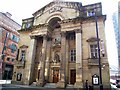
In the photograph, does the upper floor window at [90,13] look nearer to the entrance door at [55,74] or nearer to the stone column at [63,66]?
the stone column at [63,66]

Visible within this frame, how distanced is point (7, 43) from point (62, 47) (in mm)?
20488

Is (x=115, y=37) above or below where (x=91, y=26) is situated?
above

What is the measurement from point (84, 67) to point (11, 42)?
1023 inches

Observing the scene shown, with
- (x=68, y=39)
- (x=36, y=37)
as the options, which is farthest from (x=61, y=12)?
(x=36, y=37)

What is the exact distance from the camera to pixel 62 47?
22.0 m

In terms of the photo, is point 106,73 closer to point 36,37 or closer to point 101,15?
point 101,15

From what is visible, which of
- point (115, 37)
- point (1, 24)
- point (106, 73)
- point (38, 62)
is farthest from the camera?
point (115, 37)

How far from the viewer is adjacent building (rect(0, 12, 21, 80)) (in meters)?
33.3

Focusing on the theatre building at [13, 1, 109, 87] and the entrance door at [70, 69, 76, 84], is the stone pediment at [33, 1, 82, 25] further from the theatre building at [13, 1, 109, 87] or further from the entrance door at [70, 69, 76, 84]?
the entrance door at [70, 69, 76, 84]

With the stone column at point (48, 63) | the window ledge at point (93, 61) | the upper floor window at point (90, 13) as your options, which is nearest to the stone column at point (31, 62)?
the stone column at point (48, 63)

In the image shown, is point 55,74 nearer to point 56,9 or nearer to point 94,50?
point 94,50

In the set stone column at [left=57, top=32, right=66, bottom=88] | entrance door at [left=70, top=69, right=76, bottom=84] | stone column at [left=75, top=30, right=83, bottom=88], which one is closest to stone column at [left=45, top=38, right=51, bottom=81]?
stone column at [left=57, top=32, right=66, bottom=88]

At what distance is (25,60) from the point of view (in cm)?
2536

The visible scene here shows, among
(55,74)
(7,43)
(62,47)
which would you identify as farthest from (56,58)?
(7,43)
